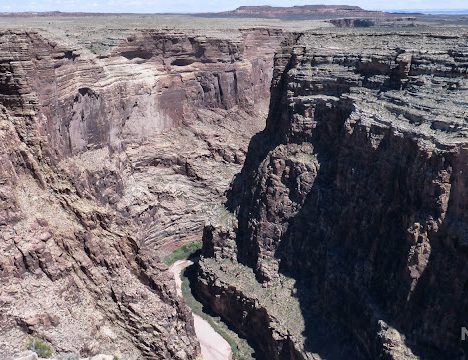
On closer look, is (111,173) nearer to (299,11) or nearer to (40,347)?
(40,347)

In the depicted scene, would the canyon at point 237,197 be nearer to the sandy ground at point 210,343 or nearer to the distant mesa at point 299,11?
the sandy ground at point 210,343

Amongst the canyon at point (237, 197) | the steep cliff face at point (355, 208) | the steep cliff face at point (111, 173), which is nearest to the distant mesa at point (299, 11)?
the steep cliff face at point (111, 173)

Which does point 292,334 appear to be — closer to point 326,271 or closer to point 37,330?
point 326,271

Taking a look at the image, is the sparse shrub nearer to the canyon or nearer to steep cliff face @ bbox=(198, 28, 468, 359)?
the canyon

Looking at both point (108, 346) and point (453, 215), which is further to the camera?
point (453, 215)

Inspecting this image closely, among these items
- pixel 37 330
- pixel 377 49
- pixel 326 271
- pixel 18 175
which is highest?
pixel 377 49

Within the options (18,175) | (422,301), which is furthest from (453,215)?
(18,175)
